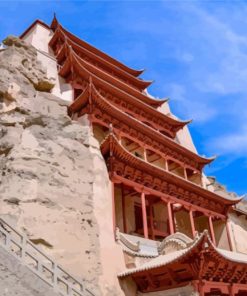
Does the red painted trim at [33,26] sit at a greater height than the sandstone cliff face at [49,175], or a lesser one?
greater

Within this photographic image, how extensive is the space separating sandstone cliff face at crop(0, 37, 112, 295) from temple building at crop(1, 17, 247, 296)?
0.71m

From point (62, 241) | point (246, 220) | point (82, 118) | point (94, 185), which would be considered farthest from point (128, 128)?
point (246, 220)

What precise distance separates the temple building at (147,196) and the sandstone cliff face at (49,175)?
2.32 feet

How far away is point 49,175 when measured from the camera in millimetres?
12031

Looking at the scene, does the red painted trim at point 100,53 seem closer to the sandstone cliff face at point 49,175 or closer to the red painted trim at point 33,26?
the red painted trim at point 33,26

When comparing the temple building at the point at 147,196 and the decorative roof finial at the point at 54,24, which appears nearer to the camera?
the temple building at the point at 147,196

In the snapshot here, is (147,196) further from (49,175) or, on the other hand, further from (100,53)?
(100,53)

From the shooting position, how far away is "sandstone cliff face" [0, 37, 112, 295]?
10.5 m

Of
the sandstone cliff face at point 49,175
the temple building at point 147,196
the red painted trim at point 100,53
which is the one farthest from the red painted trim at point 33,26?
the sandstone cliff face at point 49,175

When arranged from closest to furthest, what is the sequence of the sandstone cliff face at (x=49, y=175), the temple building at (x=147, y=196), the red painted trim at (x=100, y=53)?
1. the sandstone cliff face at (x=49, y=175)
2. the temple building at (x=147, y=196)
3. the red painted trim at (x=100, y=53)

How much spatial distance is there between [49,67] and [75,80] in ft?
7.57

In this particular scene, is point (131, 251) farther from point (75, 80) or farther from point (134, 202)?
point (75, 80)

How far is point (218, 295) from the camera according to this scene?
537 inches

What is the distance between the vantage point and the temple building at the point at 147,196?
10.8 metres
